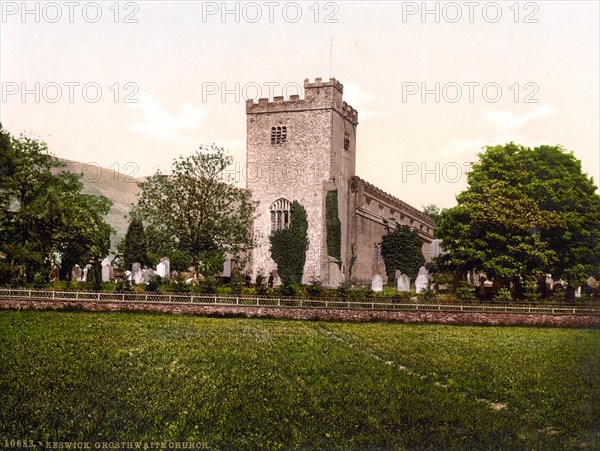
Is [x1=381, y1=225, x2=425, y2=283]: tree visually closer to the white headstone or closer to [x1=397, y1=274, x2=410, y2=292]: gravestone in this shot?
[x1=397, y1=274, x2=410, y2=292]: gravestone

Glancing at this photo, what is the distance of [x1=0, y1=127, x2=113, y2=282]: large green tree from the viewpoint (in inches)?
1371

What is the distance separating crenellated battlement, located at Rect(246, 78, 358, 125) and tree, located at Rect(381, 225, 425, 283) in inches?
445

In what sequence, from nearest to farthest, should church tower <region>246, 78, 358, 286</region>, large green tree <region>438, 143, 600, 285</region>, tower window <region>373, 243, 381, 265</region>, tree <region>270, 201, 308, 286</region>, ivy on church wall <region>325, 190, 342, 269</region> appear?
1. large green tree <region>438, 143, 600, 285</region>
2. tree <region>270, 201, 308, 286</region>
3. ivy on church wall <region>325, 190, 342, 269</region>
4. church tower <region>246, 78, 358, 286</region>
5. tower window <region>373, 243, 381, 265</region>

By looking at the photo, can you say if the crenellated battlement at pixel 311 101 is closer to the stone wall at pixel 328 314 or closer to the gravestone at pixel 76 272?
the gravestone at pixel 76 272

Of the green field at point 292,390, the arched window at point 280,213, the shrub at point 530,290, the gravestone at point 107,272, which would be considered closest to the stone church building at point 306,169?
the arched window at point 280,213

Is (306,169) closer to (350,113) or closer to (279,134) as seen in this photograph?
(279,134)

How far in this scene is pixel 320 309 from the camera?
91.8 feet

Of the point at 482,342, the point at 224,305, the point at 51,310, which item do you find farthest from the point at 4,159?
the point at 482,342

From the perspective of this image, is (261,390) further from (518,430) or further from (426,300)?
(426,300)

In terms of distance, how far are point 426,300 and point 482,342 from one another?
862 centimetres

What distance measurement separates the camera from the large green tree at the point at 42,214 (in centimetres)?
3481

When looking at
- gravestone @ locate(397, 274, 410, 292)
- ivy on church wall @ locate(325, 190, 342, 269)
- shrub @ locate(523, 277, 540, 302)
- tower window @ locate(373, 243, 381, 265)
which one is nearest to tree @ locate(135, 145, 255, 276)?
ivy on church wall @ locate(325, 190, 342, 269)

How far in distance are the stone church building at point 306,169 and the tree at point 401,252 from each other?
11.2 ft

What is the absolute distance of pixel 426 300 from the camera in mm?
29734
